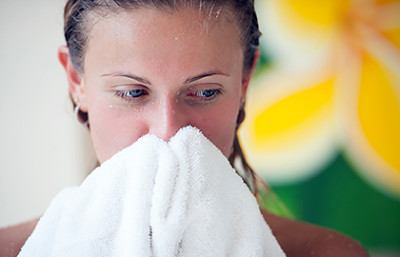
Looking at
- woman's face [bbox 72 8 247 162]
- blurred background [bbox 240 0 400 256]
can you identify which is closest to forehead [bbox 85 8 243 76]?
woman's face [bbox 72 8 247 162]

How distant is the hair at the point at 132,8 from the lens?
67 cm

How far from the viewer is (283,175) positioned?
1594mm

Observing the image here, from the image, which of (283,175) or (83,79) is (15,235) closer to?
(83,79)

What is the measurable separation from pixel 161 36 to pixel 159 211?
11.3 inches

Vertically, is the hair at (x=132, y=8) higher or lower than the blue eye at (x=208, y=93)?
higher

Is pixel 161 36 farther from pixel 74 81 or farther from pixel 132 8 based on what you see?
pixel 74 81

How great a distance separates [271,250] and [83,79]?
466 millimetres

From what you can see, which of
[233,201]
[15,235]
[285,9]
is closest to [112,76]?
[233,201]

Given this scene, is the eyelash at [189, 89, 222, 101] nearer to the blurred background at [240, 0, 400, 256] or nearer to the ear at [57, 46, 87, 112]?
the ear at [57, 46, 87, 112]

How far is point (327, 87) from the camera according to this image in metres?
1.55

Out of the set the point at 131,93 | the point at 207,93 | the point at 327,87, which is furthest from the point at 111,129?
the point at 327,87

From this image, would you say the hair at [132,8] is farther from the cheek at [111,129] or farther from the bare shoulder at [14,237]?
the bare shoulder at [14,237]

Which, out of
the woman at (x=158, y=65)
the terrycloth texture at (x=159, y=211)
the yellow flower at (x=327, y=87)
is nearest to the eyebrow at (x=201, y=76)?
the woman at (x=158, y=65)

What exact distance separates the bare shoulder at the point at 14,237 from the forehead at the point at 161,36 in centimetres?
51
